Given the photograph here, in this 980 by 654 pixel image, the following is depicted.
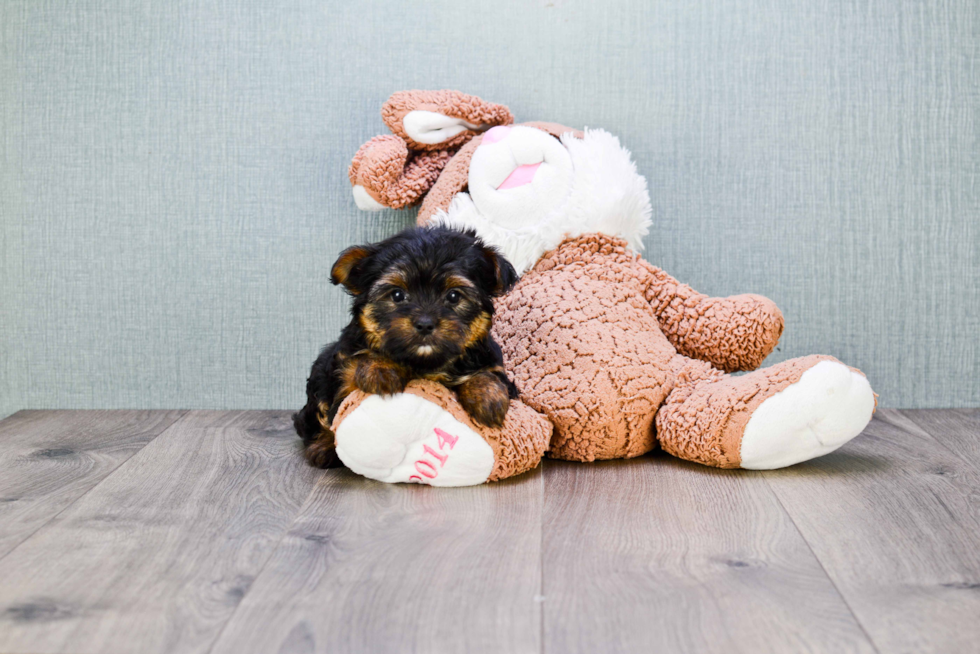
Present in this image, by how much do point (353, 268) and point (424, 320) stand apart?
0.28 metres

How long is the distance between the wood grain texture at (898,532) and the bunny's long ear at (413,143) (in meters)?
1.31

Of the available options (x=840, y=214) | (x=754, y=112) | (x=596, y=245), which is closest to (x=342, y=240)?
(x=596, y=245)

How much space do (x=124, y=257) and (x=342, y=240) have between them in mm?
735

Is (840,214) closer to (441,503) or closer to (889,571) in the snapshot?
(889,571)

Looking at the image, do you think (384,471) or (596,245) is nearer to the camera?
(384,471)

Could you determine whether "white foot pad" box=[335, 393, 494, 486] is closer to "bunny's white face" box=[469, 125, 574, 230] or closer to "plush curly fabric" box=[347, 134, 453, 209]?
"bunny's white face" box=[469, 125, 574, 230]

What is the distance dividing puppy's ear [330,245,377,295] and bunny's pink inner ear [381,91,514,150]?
0.67 meters

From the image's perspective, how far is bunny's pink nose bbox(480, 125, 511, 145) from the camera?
2.27 m

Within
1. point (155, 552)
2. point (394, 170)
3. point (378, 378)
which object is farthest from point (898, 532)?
point (394, 170)

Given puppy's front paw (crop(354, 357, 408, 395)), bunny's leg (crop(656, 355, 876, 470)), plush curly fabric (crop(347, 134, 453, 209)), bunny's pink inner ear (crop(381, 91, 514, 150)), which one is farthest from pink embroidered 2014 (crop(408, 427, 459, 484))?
bunny's pink inner ear (crop(381, 91, 514, 150))

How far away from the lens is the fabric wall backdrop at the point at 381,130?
8.55 ft

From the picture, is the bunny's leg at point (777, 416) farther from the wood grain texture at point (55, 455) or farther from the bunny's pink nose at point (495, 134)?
the wood grain texture at point (55, 455)

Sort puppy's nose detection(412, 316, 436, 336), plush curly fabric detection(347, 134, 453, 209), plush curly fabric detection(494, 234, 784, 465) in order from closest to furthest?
puppy's nose detection(412, 316, 436, 336)
plush curly fabric detection(494, 234, 784, 465)
plush curly fabric detection(347, 134, 453, 209)

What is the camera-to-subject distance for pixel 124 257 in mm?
2695
